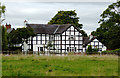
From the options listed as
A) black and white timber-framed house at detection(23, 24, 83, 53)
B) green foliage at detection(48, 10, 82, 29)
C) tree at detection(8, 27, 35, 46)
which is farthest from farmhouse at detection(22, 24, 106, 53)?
green foliage at detection(48, 10, 82, 29)

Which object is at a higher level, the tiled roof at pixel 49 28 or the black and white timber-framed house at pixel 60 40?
the tiled roof at pixel 49 28

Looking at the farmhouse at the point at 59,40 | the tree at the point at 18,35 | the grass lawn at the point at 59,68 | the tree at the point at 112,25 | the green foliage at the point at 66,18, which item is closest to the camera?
the grass lawn at the point at 59,68

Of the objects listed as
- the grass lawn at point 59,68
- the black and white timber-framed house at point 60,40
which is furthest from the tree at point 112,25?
the grass lawn at point 59,68

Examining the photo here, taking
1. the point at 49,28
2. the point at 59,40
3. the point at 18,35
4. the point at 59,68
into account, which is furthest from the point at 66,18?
the point at 59,68

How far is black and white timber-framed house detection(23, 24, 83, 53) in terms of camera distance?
64312 mm

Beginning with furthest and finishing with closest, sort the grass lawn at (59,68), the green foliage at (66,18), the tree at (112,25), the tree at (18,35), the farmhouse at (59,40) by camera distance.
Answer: the green foliage at (66,18)
the farmhouse at (59,40)
the tree at (18,35)
the tree at (112,25)
the grass lawn at (59,68)

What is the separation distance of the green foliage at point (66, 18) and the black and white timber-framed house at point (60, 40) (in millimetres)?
14574

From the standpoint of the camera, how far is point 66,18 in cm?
8244

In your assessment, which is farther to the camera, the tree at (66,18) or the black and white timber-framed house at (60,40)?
the tree at (66,18)

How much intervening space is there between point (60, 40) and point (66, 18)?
1893 centimetres

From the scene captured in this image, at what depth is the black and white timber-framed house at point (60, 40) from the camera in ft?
211

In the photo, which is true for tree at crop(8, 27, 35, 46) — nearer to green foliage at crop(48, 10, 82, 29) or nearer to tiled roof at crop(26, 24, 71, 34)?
tiled roof at crop(26, 24, 71, 34)

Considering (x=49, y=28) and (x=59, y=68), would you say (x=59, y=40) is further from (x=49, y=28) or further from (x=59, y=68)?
(x=59, y=68)

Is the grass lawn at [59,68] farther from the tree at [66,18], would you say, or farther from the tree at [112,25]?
the tree at [66,18]
